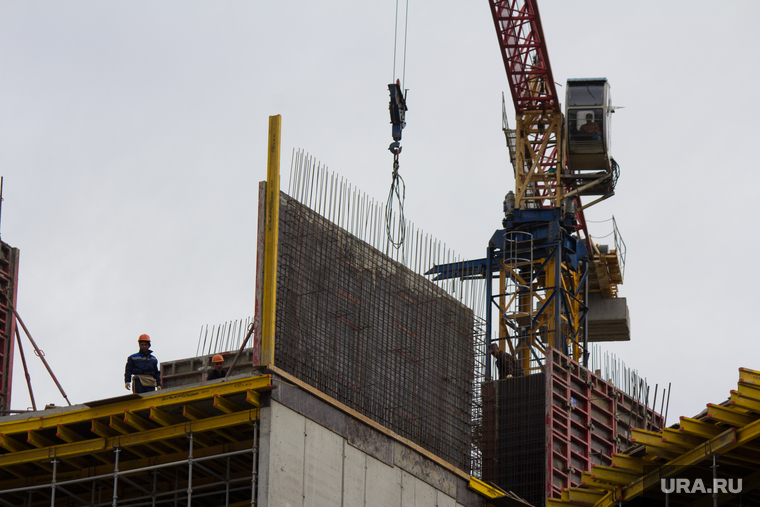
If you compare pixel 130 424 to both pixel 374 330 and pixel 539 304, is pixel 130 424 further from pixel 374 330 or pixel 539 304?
pixel 539 304

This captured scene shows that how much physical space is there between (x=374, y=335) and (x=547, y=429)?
1031 cm

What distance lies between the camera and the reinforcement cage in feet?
103

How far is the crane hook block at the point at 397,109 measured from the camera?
37781mm

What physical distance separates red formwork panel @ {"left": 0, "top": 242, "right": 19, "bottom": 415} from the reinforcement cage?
1028 centimetres

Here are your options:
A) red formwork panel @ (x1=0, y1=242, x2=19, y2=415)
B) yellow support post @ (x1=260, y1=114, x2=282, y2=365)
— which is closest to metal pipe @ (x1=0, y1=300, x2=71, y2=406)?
red formwork panel @ (x1=0, y1=242, x2=19, y2=415)

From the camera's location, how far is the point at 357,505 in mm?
31078

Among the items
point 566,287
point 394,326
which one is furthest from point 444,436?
point 566,287

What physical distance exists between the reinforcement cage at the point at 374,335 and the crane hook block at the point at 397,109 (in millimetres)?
4536

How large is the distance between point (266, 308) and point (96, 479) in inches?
215

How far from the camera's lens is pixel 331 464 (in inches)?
1196

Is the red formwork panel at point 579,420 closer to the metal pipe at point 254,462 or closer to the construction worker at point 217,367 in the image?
the construction worker at point 217,367

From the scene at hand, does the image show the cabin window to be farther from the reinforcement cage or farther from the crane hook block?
the reinforcement cage

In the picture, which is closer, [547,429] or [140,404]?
[140,404]

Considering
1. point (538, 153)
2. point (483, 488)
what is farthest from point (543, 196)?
point (483, 488)
